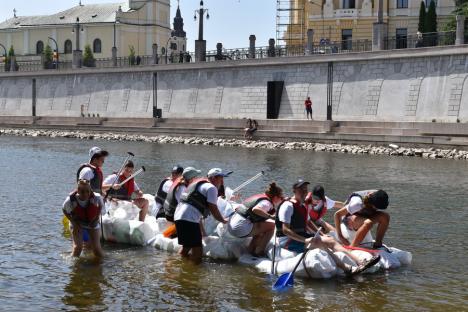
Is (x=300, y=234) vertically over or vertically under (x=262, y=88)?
under

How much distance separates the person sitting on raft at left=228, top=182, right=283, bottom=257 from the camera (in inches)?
517

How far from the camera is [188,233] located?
44.1 feet

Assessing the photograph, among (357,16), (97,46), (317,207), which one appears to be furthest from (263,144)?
(97,46)

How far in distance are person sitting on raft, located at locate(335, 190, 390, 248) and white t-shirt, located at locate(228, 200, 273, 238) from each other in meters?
1.31

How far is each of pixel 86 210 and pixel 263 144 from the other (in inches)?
1197

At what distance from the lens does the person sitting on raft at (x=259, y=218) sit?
13.1 meters

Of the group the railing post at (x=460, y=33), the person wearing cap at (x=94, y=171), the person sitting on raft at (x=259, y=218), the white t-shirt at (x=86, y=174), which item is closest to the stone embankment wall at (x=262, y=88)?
the railing post at (x=460, y=33)

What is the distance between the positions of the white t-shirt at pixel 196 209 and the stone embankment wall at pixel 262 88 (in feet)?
92.4

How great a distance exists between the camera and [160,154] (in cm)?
3838

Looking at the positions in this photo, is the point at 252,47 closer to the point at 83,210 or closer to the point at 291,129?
the point at 291,129

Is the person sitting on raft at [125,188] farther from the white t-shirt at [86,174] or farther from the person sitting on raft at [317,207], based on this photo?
the person sitting on raft at [317,207]

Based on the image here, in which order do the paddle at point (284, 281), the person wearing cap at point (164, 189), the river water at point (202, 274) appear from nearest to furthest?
the river water at point (202, 274), the paddle at point (284, 281), the person wearing cap at point (164, 189)

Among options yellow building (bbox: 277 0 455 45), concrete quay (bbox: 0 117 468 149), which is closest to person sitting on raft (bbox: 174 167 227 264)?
concrete quay (bbox: 0 117 468 149)

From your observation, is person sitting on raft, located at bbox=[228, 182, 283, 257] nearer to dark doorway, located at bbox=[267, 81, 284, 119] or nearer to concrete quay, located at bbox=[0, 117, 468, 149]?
concrete quay, located at bbox=[0, 117, 468, 149]
